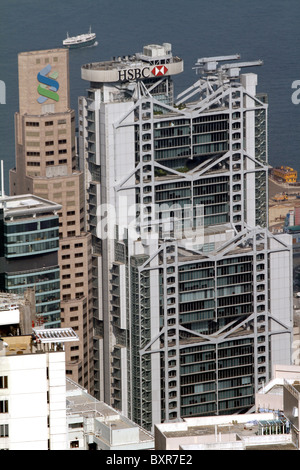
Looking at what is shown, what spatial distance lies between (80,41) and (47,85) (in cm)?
2117

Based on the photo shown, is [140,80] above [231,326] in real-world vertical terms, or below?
above

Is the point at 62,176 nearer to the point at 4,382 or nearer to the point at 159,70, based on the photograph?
the point at 159,70

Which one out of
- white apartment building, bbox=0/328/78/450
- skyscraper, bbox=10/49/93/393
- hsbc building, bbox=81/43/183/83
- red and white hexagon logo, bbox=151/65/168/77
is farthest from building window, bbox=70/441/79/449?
red and white hexagon logo, bbox=151/65/168/77

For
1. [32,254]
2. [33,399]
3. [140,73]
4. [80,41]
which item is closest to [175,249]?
[32,254]

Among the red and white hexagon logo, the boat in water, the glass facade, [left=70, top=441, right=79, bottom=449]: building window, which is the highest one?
the boat in water

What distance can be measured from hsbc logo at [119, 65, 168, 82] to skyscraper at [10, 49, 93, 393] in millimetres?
2676

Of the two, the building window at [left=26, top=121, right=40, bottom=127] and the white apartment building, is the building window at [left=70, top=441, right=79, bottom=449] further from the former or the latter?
the building window at [left=26, top=121, right=40, bottom=127]

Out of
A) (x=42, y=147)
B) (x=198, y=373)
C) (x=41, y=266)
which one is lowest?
(x=198, y=373)

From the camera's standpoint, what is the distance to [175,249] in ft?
242

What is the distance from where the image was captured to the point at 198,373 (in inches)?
3007

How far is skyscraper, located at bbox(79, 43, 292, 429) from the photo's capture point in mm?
75438
